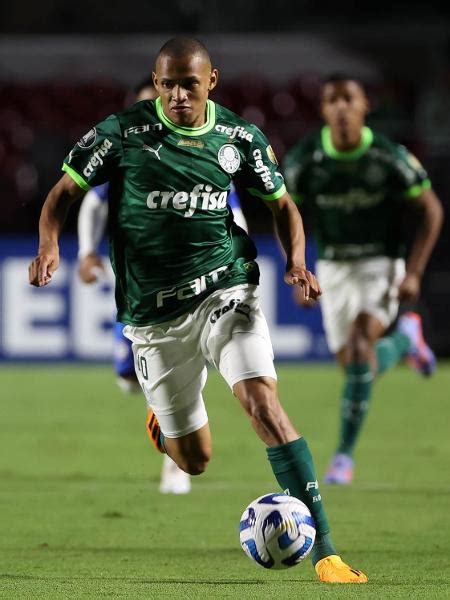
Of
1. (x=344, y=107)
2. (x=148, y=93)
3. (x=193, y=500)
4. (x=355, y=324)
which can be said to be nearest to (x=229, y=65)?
(x=344, y=107)

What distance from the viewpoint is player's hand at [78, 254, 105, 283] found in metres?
8.02

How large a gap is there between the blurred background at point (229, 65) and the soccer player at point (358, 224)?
324 inches

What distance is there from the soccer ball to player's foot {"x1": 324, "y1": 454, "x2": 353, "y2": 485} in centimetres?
331

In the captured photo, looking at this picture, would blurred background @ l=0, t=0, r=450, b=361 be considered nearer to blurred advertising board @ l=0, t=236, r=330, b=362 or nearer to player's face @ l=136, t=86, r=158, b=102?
blurred advertising board @ l=0, t=236, r=330, b=362

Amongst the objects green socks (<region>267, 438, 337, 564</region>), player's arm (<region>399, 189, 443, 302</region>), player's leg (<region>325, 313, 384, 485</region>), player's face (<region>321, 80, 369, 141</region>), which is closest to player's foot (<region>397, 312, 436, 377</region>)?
player's arm (<region>399, 189, 443, 302</region>)

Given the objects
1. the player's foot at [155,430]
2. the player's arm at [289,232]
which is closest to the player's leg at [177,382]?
the player's foot at [155,430]

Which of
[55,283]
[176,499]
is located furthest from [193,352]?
[55,283]

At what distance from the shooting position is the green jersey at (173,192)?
5695mm

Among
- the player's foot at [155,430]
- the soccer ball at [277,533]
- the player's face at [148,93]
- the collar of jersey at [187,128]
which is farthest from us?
the player's face at [148,93]

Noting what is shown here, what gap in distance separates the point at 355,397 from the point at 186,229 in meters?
3.31

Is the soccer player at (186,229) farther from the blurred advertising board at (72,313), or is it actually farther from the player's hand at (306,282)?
the blurred advertising board at (72,313)

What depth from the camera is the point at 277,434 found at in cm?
532

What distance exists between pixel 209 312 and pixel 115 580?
1175 millimetres

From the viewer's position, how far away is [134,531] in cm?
675
